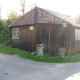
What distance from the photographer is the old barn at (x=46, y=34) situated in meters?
14.9

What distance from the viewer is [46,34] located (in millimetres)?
14984

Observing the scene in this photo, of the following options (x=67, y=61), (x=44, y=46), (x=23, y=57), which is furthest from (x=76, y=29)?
(x=23, y=57)

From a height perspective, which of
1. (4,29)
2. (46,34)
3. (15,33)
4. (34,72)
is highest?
(4,29)

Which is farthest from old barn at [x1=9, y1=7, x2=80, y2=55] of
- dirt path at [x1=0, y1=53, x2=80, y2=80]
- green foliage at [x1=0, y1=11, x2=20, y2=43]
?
green foliage at [x1=0, y1=11, x2=20, y2=43]

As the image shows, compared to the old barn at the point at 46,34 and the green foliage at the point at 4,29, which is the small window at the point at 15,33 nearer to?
the old barn at the point at 46,34

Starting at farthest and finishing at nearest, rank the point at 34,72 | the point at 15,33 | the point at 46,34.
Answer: the point at 15,33
the point at 46,34
the point at 34,72

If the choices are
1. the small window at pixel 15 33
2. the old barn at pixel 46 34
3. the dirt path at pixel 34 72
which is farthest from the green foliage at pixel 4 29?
the dirt path at pixel 34 72

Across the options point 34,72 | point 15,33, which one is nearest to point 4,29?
point 15,33

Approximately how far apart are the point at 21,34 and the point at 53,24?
12.3 feet

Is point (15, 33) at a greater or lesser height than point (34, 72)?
greater

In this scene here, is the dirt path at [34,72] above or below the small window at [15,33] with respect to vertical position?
below

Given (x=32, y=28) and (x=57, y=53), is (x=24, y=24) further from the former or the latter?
(x=57, y=53)

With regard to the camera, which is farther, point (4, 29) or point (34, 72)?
point (4, 29)

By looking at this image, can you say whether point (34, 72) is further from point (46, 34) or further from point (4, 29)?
point (4, 29)
